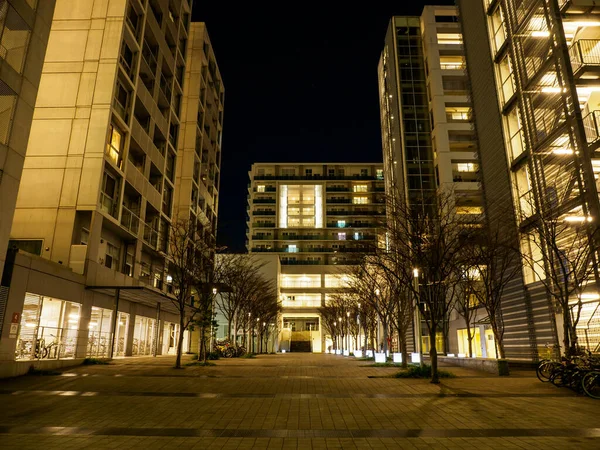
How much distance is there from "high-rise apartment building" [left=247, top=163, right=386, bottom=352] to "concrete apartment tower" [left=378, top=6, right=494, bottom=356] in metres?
40.7

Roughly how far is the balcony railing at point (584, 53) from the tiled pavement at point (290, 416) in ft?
51.8

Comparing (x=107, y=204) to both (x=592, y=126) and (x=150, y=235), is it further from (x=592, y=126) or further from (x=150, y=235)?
(x=592, y=126)

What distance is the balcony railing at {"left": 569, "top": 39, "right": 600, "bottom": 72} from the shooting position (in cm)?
2123

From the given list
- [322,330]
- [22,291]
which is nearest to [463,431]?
[22,291]

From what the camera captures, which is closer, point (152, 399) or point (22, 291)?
point (152, 399)

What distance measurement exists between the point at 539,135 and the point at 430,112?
33.0 m

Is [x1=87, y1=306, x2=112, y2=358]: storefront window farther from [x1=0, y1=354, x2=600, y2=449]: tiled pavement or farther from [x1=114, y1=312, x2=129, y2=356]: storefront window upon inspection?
[x1=0, y1=354, x2=600, y2=449]: tiled pavement

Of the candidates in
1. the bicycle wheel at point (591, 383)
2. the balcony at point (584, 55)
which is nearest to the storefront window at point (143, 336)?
the bicycle wheel at point (591, 383)

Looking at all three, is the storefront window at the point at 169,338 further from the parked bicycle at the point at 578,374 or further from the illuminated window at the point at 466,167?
the illuminated window at the point at 466,167

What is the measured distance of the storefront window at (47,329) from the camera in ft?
60.7

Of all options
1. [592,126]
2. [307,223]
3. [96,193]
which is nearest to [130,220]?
[96,193]

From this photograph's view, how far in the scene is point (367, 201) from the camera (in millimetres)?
102000

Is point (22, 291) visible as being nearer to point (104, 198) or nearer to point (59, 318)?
point (59, 318)

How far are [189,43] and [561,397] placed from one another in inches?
2038
